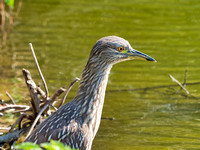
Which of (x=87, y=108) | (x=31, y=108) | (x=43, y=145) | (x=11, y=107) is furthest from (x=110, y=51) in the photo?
(x=43, y=145)

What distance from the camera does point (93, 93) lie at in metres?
5.71

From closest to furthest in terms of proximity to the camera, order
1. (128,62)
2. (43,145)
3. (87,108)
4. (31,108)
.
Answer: (43,145) < (87,108) < (31,108) < (128,62)

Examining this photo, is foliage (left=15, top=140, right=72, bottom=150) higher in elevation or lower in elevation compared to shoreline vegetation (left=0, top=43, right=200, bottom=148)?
higher

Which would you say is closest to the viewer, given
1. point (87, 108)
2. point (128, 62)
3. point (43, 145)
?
point (43, 145)

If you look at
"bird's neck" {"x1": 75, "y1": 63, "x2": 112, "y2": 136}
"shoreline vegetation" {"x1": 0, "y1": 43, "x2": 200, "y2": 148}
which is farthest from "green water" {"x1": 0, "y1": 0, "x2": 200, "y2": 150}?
"bird's neck" {"x1": 75, "y1": 63, "x2": 112, "y2": 136}

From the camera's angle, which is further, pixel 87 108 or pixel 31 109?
pixel 31 109

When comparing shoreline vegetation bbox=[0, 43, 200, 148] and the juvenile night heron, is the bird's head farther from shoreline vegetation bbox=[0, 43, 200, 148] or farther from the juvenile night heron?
shoreline vegetation bbox=[0, 43, 200, 148]

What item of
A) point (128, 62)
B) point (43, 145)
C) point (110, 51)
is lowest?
point (128, 62)

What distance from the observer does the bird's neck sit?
5.65 metres

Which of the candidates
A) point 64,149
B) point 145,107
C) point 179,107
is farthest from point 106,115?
point 64,149

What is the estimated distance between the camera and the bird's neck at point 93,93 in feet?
18.5

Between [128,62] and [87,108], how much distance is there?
486 cm

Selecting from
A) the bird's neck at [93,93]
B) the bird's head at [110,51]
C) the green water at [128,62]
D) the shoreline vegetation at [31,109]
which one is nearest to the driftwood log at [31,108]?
the shoreline vegetation at [31,109]

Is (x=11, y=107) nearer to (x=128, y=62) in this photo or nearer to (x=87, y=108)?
(x=87, y=108)
